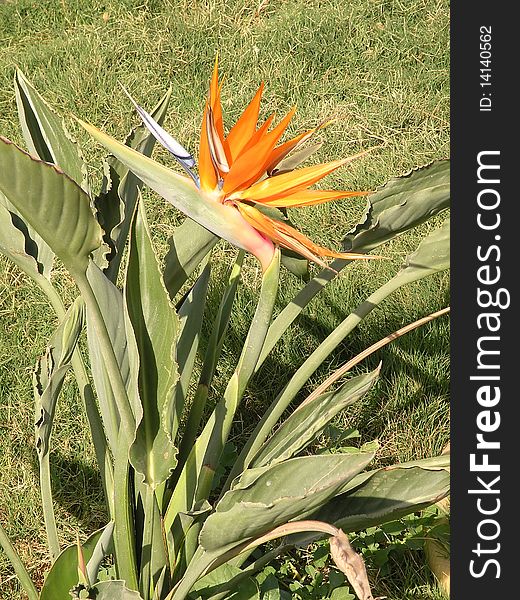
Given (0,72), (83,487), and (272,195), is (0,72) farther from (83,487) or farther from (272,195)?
(272,195)

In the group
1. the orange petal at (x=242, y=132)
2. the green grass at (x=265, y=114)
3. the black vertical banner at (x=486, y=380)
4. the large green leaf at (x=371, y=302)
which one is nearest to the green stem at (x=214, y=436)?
the large green leaf at (x=371, y=302)

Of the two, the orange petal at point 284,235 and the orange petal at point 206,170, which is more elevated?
the orange petal at point 206,170

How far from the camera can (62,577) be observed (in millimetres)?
1011

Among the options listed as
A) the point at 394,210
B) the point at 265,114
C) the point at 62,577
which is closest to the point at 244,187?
the point at 394,210

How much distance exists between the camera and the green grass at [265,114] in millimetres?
1541

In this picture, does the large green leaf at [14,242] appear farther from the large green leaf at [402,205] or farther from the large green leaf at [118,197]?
the large green leaf at [402,205]

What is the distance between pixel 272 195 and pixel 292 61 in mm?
1652

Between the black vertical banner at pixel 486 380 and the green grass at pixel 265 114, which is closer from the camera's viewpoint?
the black vertical banner at pixel 486 380

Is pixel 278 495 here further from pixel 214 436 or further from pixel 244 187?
pixel 244 187

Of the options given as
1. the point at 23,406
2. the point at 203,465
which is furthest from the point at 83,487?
the point at 203,465

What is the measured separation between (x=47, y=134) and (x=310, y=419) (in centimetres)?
49

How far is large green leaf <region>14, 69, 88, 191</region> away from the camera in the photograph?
1.12 meters

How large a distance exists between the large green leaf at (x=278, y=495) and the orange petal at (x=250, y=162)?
0.87ft

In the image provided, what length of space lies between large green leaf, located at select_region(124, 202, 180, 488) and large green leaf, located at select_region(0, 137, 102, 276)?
12 centimetres
